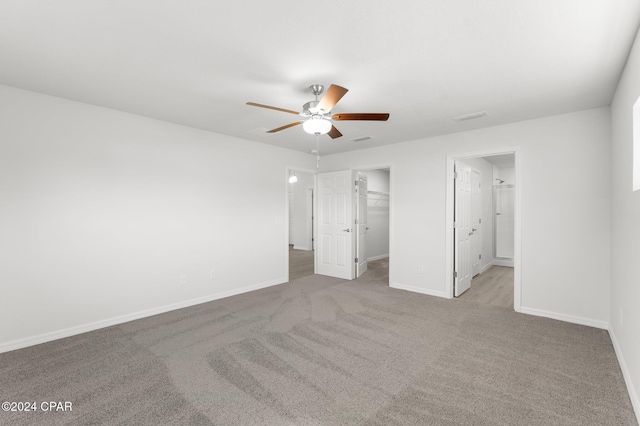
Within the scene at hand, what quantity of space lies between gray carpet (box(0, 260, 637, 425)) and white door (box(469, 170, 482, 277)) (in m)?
1.91

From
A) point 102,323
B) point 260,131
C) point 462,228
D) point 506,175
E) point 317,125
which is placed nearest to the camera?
point 317,125

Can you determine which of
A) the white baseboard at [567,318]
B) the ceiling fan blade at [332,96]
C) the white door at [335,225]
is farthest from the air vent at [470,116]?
the white baseboard at [567,318]

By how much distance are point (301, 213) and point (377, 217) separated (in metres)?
2.76

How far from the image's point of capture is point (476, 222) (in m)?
5.57

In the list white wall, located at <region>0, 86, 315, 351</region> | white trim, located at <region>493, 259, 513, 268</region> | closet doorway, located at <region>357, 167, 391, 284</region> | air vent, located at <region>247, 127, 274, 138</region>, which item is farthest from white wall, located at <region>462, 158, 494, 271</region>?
white wall, located at <region>0, 86, 315, 351</region>

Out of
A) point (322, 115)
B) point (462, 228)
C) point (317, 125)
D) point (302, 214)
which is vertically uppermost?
point (322, 115)

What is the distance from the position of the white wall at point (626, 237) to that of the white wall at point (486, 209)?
304 centimetres

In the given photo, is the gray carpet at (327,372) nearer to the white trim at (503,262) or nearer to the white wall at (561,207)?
the white wall at (561,207)

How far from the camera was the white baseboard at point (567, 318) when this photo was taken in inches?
129

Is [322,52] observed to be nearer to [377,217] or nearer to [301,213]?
[377,217]

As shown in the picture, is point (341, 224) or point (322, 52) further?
point (341, 224)

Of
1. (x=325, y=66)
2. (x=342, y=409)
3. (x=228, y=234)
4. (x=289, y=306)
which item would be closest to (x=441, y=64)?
(x=325, y=66)

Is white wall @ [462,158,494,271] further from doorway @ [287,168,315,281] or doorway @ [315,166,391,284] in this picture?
doorway @ [287,168,315,281]

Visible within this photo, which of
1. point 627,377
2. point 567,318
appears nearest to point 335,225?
point 567,318
